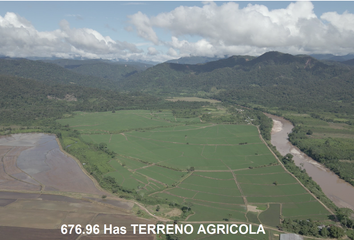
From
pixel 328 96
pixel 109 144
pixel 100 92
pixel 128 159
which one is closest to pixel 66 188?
pixel 128 159

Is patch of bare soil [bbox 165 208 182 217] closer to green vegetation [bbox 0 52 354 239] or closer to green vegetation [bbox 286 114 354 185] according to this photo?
green vegetation [bbox 0 52 354 239]

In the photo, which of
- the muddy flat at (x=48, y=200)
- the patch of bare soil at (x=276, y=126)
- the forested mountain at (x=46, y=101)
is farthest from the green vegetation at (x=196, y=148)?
the patch of bare soil at (x=276, y=126)

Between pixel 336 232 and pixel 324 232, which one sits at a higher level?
pixel 336 232

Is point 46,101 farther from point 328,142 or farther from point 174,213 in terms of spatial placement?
point 328,142

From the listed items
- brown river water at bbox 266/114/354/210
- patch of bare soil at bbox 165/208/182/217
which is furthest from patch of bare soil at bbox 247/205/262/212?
brown river water at bbox 266/114/354/210

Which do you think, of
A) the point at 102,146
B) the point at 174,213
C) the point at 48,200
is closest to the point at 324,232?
the point at 174,213

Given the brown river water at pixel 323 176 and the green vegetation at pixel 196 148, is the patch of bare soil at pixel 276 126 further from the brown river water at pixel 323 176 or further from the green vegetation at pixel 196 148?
the brown river water at pixel 323 176
